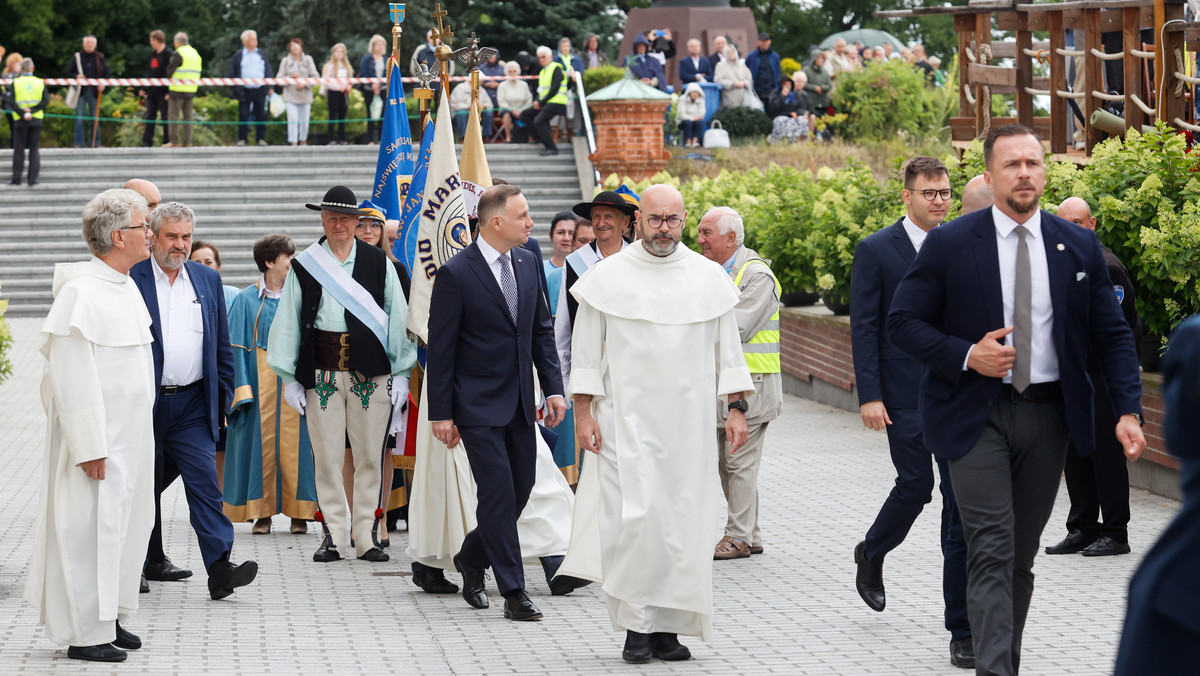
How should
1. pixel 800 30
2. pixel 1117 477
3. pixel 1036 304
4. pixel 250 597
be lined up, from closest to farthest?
pixel 1036 304
pixel 250 597
pixel 1117 477
pixel 800 30

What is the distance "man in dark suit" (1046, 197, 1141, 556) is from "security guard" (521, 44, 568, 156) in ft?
62.0

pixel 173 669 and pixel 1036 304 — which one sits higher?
pixel 1036 304

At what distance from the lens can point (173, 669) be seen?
20.6 ft

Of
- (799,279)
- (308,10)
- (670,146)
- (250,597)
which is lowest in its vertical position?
(250,597)

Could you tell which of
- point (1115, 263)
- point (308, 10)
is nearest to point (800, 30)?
point (308, 10)

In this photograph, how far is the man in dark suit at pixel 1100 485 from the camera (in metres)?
8.47

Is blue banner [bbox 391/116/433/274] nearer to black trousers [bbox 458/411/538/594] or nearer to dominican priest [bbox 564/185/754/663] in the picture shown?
black trousers [bbox 458/411/538/594]

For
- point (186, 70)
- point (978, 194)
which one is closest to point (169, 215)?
point (978, 194)

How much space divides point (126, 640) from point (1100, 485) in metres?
5.04

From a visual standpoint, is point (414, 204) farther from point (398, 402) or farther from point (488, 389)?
point (488, 389)

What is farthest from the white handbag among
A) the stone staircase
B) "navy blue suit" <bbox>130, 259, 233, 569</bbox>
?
"navy blue suit" <bbox>130, 259, 233, 569</bbox>

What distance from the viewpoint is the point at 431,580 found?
7949mm

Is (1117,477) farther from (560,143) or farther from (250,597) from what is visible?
(560,143)

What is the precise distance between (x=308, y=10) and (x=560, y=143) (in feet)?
54.8
